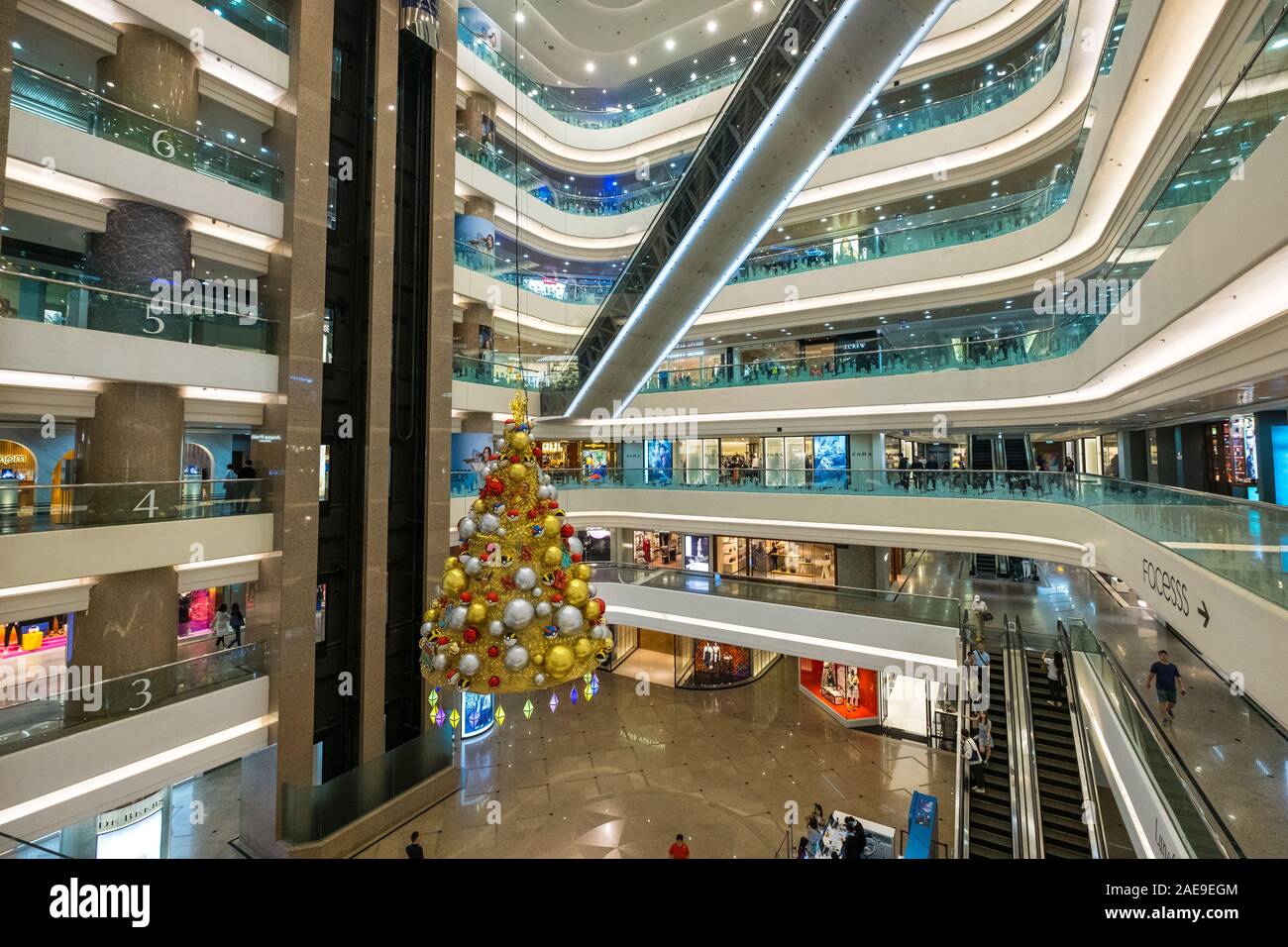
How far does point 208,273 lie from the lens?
32.5ft

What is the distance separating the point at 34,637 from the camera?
12758mm

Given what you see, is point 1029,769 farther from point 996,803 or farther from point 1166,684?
point 1166,684

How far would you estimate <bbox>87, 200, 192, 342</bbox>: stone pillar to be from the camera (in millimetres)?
7391

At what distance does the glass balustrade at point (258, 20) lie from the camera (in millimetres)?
Result: 8391

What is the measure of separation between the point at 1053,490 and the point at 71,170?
16711mm

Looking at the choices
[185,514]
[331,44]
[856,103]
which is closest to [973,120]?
[856,103]

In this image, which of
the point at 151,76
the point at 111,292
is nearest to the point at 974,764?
the point at 111,292

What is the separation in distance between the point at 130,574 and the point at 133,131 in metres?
5.78

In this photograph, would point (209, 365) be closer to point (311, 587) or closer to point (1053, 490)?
point (311, 587)

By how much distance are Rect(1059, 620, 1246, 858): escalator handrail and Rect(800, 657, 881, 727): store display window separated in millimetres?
6339

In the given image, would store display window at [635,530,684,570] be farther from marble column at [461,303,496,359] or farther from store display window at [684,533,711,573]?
marble column at [461,303,496,359]

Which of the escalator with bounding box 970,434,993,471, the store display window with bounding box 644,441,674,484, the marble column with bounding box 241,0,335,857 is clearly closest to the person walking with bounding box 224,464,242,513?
the marble column with bounding box 241,0,335,857

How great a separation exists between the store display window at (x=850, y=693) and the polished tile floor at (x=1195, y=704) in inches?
143

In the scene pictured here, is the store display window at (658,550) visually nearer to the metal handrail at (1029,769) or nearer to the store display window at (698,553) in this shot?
the store display window at (698,553)
